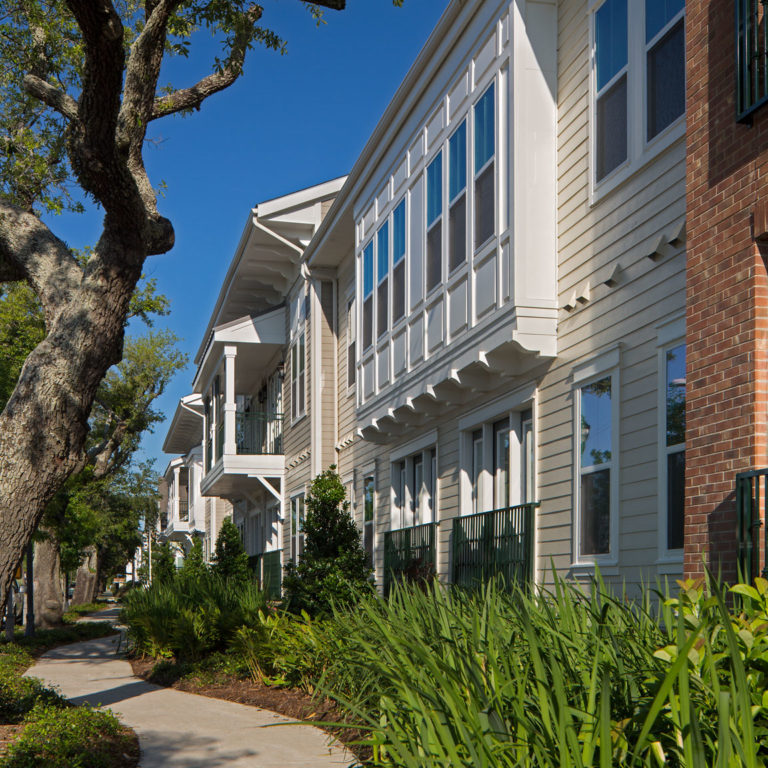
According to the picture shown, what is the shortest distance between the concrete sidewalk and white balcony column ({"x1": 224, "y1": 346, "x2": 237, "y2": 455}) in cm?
881

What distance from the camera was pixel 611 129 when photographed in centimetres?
966

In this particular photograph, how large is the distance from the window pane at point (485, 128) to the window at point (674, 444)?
3.96 metres

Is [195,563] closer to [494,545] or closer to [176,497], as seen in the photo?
[494,545]

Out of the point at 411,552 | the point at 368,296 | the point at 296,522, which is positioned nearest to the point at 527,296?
the point at 411,552

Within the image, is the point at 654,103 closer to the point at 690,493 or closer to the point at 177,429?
the point at 690,493

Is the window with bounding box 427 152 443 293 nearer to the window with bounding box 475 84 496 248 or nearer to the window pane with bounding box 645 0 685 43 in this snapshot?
the window with bounding box 475 84 496 248

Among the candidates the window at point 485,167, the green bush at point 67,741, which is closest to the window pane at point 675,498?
the window at point 485,167

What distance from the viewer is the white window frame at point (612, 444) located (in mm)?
9078

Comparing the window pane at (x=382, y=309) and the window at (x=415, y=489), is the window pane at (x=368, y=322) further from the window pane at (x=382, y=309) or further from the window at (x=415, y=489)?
the window at (x=415, y=489)

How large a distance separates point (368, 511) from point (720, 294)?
1204 centimetres

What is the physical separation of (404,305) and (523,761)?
11188 millimetres

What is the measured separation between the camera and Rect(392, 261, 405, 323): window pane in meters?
14.7

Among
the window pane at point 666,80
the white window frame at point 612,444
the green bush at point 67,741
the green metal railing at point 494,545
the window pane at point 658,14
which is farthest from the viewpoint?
the green metal railing at point 494,545

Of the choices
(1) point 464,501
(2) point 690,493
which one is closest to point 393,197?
(1) point 464,501
